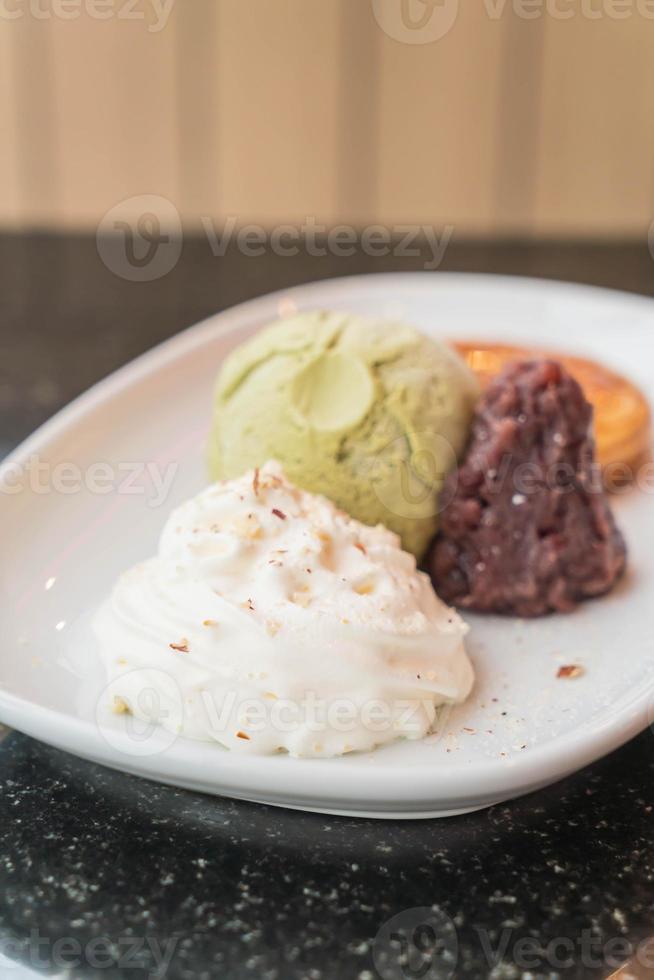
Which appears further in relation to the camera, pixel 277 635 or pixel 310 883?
pixel 277 635

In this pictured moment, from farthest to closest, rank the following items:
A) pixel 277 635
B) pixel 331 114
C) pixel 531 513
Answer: pixel 331 114
pixel 531 513
pixel 277 635

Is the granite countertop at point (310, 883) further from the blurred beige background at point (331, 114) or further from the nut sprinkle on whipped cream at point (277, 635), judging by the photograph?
the blurred beige background at point (331, 114)

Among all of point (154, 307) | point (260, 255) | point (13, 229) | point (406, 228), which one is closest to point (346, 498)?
point (154, 307)

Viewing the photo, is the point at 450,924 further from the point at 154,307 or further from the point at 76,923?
the point at 154,307

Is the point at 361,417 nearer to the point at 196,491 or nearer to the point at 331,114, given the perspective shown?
the point at 196,491

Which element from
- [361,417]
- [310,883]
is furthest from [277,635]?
[361,417]

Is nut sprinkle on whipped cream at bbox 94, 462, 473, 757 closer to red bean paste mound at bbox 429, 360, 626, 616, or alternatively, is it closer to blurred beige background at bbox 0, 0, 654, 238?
red bean paste mound at bbox 429, 360, 626, 616

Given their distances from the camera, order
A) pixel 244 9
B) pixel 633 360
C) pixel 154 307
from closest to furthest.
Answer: pixel 633 360 → pixel 154 307 → pixel 244 9
